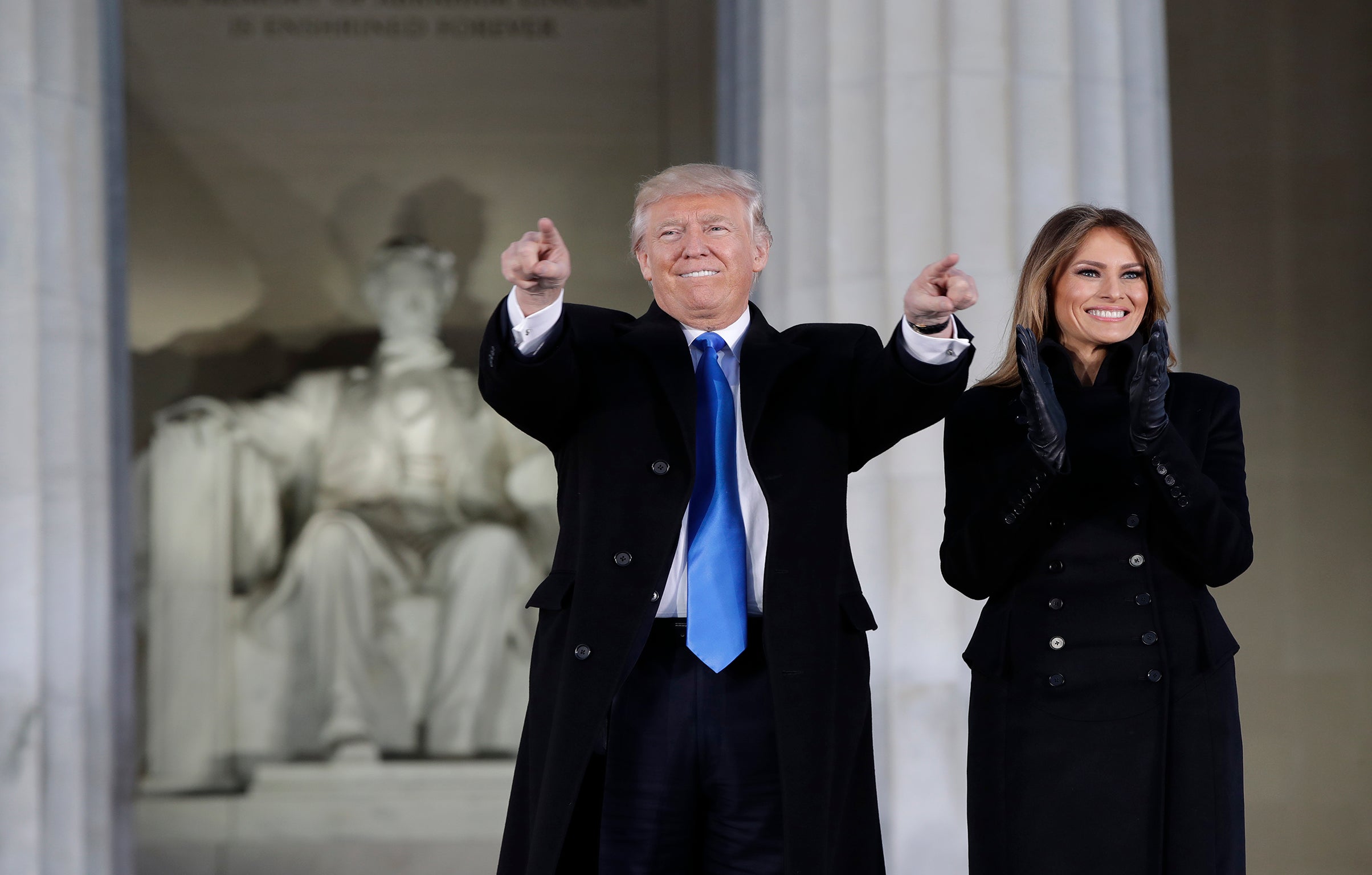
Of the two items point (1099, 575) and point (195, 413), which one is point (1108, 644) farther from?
point (195, 413)

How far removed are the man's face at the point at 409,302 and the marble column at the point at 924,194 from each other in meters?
3.52

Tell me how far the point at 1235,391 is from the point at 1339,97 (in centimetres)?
547

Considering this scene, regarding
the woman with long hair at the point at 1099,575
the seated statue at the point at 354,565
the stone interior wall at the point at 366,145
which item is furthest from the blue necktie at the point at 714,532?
the stone interior wall at the point at 366,145

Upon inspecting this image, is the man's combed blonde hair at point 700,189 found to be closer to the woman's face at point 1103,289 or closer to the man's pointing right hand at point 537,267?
the man's pointing right hand at point 537,267

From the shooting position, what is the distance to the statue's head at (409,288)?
26.2 ft

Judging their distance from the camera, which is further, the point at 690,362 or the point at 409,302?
the point at 409,302

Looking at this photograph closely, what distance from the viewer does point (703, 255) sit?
2504mm

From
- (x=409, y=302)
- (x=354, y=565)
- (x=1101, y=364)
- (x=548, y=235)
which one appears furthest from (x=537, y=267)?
(x=409, y=302)

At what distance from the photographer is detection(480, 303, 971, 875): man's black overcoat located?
2316 mm

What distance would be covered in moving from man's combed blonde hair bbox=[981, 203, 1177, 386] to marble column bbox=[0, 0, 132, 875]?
124 inches

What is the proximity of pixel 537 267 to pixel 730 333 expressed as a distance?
1.38 ft

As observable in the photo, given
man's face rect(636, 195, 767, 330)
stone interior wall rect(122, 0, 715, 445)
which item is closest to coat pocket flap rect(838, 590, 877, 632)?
man's face rect(636, 195, 767, 330)

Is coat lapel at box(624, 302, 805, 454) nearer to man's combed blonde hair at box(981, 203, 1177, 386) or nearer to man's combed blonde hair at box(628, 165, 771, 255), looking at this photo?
man's combed blonde hair at box(628, 165, 771, 255)

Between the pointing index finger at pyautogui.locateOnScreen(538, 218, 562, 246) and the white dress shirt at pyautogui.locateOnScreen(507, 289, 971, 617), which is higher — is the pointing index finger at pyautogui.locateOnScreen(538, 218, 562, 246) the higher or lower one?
the higher one
